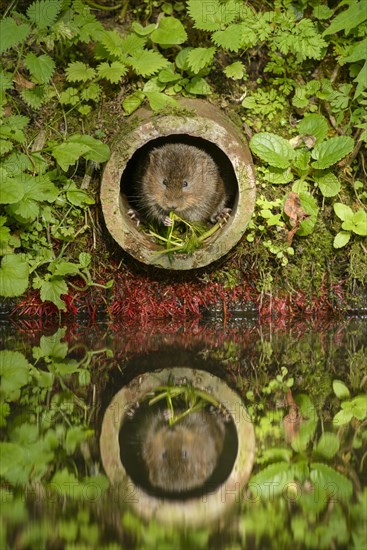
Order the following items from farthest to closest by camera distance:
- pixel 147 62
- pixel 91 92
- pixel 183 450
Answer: pixel 91 92
pixel 147 62
pixel 183 450

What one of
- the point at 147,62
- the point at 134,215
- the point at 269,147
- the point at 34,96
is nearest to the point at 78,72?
the point at 34,96

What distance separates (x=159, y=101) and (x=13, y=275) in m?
1.29

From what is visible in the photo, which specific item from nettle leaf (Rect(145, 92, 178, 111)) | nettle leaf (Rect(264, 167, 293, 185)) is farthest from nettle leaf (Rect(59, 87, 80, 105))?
nettle leaf (Rect(264, 167, 293, 185))

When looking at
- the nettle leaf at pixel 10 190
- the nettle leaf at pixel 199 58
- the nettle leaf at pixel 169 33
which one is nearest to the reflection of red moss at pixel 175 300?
the nettle leaf at pixel 10 190

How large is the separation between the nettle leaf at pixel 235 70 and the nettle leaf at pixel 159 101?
424mm

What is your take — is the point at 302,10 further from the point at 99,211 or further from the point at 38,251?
the point at 38,251

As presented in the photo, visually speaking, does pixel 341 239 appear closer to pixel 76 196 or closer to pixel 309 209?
pixel 309 209

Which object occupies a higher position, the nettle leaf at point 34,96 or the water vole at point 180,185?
the nettle leaf at point 34,96

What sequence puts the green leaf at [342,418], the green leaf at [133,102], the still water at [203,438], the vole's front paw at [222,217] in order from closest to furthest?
the still water at [203,438] → the green leaf at [342,418] → the green leaf at [133,102] → the vole's front paw at [222,217]

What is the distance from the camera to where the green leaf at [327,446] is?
2994 mm

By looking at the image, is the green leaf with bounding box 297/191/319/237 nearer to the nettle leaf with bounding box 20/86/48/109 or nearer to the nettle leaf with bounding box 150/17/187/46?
the nettle leaf with bounding box 150/17/187/46

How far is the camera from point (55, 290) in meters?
5.22

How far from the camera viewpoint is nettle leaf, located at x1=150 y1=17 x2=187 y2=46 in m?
5.27

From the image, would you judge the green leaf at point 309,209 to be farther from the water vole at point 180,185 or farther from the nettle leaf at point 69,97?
the nettle leaf at point 69,97
